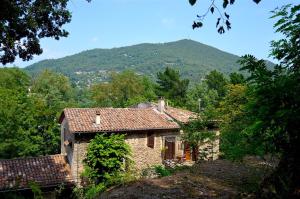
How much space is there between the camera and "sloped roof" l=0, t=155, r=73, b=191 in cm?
1964

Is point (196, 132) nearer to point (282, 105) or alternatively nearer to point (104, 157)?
point (104, 157)

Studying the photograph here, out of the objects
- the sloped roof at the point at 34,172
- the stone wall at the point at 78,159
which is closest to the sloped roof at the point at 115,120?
the stone wall at the point at 78,159

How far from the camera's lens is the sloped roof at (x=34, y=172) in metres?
19.6

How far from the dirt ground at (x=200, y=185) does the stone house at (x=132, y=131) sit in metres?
13.0

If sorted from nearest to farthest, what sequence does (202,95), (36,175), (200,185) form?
(200,185), (36,175), (202,95)

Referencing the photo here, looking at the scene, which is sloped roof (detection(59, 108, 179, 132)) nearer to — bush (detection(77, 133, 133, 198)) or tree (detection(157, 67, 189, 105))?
bush (detection(77, 133, 133, 198))

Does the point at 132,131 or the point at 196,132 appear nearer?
the point at 196,132

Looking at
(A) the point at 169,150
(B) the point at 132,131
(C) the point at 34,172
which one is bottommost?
(C) the point at 34,172

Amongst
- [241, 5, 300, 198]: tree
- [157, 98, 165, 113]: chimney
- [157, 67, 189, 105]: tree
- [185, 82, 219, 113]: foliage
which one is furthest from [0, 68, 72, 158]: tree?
[185, 82, 219, 113]: foliage

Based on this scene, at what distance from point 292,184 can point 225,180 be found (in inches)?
165

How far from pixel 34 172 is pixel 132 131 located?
270 inches

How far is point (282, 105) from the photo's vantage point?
341 cm

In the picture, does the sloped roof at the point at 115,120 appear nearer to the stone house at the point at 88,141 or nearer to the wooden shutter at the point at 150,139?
the stone house at the point at 88,141

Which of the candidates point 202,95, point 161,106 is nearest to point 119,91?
point 202,95
